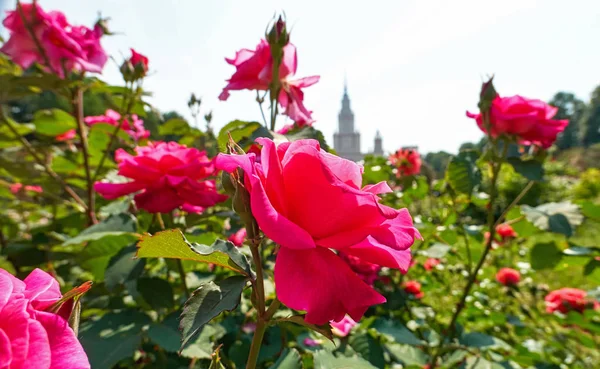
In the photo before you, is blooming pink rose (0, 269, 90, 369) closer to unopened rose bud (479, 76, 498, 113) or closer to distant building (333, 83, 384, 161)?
unopened rose bud (479, 76, 498, 113)

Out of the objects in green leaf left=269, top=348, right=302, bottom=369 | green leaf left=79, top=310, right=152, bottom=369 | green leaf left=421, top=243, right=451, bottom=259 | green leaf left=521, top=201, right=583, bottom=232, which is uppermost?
green leaf left=521, top=201, right=583, bottom=232

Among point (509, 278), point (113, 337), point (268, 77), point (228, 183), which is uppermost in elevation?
point (268, 77)

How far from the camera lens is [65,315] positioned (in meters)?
0.25

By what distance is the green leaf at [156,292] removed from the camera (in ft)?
2.21

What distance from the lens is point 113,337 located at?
60cm

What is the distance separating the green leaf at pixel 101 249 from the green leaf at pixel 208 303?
42cm

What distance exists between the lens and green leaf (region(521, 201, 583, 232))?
2.65ft

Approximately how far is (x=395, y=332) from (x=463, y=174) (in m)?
0.42

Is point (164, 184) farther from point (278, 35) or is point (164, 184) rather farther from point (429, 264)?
point (429, 264)

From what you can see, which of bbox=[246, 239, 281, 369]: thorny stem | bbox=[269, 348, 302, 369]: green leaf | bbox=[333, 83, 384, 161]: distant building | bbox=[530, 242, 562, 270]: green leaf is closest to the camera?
bbox=[246, 239, 281, 369]: thorny stem

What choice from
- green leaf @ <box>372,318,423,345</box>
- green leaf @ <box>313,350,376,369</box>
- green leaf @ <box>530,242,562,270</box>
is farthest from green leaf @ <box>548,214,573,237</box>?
green leaf @ <box>313,350,376,369</box>

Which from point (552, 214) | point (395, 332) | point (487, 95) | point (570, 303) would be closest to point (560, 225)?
point (552, 214)

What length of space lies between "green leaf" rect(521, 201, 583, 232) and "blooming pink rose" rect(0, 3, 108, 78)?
1.04 meters

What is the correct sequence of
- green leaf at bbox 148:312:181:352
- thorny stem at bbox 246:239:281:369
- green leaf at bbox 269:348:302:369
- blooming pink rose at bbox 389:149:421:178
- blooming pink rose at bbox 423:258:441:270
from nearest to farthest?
thorny stem at bbox 246:239:281:369 → green leaf at bbox 269:348:302:369 → green leaf at bbox 148:312:181:352 → blooming pink rose at bbox 423:258:441:270 → blooming pink rose at bbox 389:149:421:178
